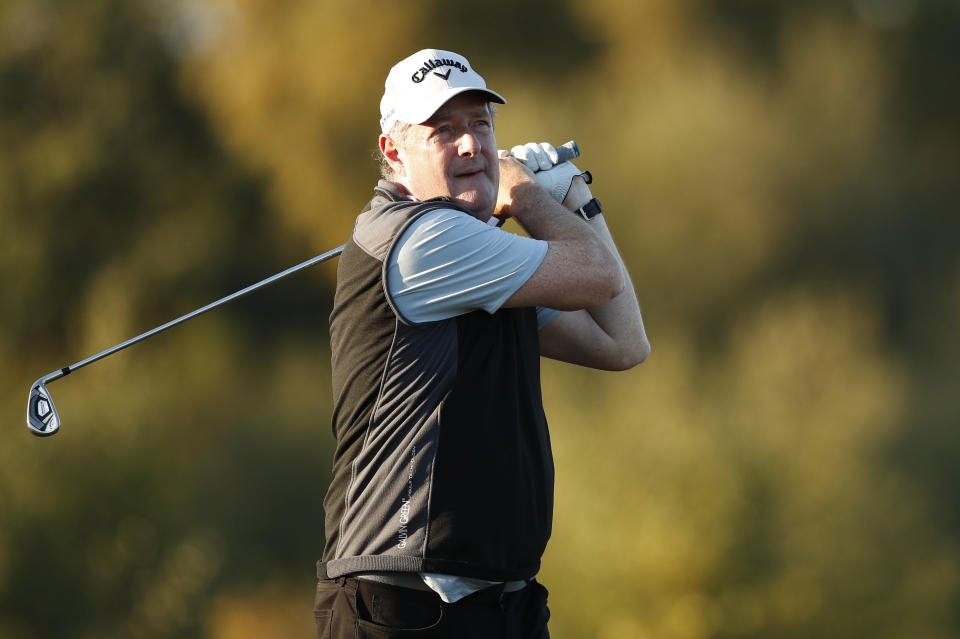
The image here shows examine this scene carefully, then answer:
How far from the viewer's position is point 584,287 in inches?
65.3

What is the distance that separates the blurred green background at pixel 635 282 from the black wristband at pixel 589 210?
2.21m

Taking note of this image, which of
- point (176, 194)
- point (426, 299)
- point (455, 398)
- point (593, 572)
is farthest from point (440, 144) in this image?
point (176, 194)

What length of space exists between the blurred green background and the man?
248 centimetres

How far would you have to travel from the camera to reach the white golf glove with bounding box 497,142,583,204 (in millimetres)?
1920

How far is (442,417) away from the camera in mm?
1573

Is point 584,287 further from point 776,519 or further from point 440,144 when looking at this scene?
point 776,519

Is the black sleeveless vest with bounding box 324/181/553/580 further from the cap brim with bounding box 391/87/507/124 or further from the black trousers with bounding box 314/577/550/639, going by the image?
the cap brim with bounding box 391/87/507/124

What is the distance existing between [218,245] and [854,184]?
2.31m

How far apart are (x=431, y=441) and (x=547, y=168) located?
58cm

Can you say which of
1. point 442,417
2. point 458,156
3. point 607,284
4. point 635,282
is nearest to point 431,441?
point 442,417

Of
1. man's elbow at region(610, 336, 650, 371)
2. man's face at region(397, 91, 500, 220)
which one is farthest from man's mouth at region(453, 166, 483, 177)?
man's elbow at region(610, 336, 650, 371)

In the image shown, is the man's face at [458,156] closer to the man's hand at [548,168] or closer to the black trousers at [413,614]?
the man's hand at [548,168]

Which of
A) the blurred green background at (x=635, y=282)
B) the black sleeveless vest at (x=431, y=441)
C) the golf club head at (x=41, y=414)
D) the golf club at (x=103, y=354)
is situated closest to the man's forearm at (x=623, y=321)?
the golf club at (x=103, y=354)

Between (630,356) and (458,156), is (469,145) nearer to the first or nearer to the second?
(458,156)
